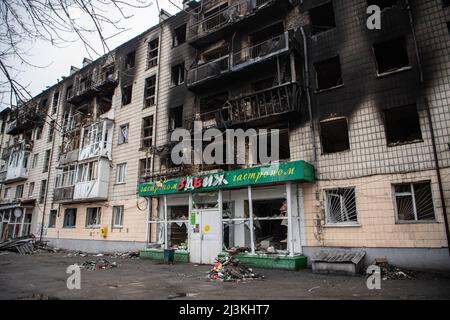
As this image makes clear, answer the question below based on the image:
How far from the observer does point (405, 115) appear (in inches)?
470

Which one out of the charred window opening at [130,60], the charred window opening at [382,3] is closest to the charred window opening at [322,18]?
the charred window opening at [382,3]

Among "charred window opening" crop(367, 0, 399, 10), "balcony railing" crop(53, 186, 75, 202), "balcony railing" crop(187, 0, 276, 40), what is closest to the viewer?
"charred window opening" crop(367, 0, 399, 10)

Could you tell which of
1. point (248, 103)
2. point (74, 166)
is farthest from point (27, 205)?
point (248, 103)

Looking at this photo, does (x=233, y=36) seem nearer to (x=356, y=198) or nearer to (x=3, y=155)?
(x=356, y=198)

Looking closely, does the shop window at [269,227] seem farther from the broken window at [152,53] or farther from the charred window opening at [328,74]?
the broken window at [152,53]

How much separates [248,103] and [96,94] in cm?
1587

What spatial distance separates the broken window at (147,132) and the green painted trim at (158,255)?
24.2ft

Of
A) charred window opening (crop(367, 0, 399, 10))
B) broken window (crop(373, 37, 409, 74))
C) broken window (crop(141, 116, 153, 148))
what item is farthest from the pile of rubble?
charred window opening (crop(367, 0, 399, 10))

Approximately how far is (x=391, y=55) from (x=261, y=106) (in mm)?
6144

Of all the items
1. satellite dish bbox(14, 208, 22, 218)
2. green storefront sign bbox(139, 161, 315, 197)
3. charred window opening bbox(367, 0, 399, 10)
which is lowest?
satellite dish bbox(14, 208, 22, 218)

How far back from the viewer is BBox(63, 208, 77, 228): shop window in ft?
80.4

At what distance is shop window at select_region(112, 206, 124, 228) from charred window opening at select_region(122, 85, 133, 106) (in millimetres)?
8388

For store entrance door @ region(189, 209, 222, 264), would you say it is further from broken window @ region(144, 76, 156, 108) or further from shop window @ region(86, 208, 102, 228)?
shop window @ region(86, 208, 102, 228)

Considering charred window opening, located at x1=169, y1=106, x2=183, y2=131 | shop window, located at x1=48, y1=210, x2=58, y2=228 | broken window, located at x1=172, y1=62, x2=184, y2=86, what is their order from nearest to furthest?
charred window opening, located at x1=169, y1=106, x2=183, y2=131 → broken window, located at x1=172, y1=62, x2=184, y2=86 → shop window, located at x1=48, y1=210, x2=58, y2=228
